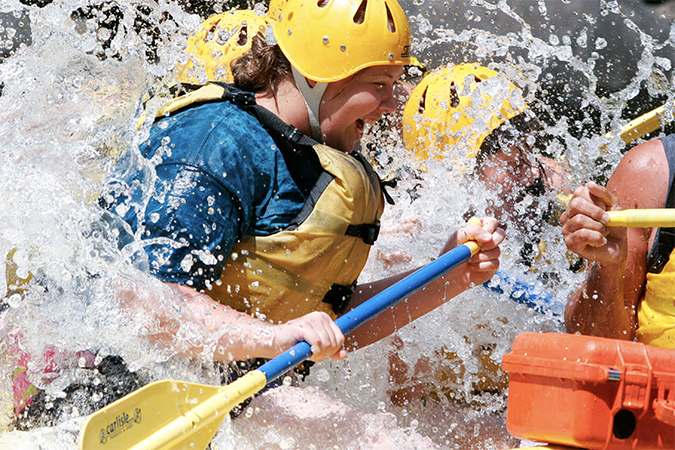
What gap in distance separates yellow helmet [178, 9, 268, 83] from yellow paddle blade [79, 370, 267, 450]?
9.57 feet

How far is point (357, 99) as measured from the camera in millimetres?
2490

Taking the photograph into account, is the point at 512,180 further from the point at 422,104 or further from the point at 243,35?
the point at 243,35

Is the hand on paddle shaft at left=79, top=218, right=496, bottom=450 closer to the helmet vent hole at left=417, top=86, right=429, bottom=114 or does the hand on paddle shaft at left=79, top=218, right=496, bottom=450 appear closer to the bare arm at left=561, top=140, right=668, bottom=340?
the bare arm at left=561, top=140, right=668, bottom=340

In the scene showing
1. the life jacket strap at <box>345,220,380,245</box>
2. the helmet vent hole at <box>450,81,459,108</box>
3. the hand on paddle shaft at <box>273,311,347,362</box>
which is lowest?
the helmet vent hole at <box>450,81,459,108</box>

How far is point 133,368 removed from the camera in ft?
7.36

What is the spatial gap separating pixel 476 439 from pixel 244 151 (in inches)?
59.5

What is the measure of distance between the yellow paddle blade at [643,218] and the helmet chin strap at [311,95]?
1166mm

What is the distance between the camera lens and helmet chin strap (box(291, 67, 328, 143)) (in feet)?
8.20

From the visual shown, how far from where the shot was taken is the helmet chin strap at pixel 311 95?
250 centimetres

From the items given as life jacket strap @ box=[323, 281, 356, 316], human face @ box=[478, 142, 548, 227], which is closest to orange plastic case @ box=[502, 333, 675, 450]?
life jacket strap @ box=[323, 281, 356, 316]

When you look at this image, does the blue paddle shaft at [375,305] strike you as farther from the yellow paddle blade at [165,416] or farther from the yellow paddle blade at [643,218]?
the yellow paddle blade at [643,218]

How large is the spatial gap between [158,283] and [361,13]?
129 centimetres

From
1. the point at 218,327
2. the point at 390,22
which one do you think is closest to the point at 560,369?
the point at 218,327

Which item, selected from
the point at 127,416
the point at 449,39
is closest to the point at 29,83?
the point at 127,416
